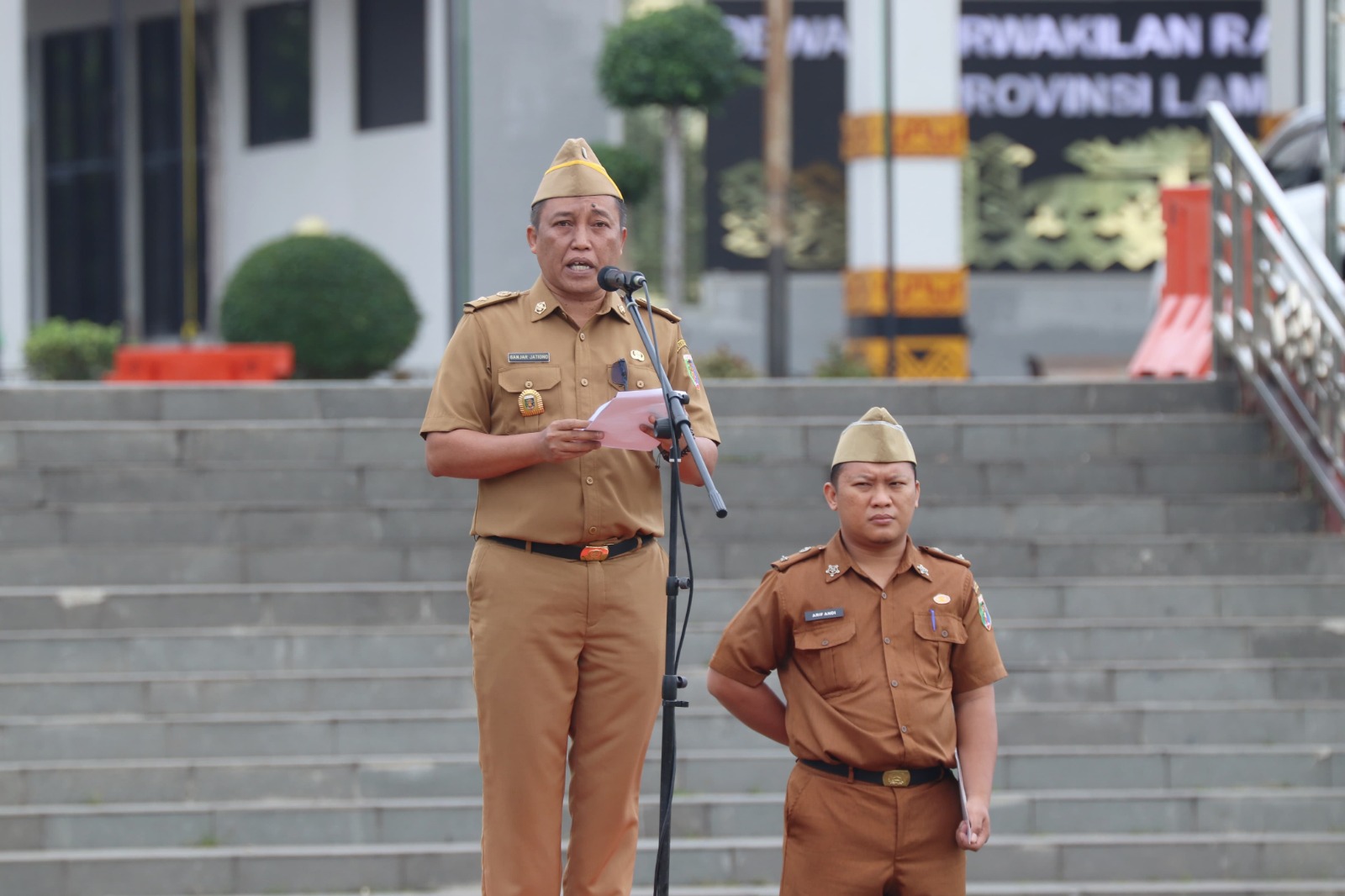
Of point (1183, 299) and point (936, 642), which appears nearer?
point (936, 642)

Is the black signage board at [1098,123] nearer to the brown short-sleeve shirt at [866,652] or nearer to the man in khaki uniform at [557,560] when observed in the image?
the man in khaki uniform at [557,560]

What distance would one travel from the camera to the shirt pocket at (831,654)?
12.1 feet

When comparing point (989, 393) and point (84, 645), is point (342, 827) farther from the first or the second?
point (989, 393)

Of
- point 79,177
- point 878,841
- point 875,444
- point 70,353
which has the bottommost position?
point 878,841

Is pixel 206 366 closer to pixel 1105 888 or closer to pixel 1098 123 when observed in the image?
pixel 1105 888

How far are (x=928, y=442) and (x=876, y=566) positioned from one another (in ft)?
16.5

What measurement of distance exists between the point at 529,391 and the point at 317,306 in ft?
32.6

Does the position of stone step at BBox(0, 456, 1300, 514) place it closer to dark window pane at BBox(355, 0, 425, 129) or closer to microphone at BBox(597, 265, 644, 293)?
microphone at BBox(597, 265, 644, 293)

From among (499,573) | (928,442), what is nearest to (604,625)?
(499,573)

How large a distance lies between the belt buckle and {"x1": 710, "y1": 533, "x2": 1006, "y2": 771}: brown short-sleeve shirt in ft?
0.05

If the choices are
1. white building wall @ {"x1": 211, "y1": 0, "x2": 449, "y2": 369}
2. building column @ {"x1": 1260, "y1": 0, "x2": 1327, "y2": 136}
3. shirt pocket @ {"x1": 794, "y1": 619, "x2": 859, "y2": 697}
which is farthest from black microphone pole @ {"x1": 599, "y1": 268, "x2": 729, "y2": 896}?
building column @ {"x1": 1260, "y1": 0, "x2": 1327, "y2": 136}

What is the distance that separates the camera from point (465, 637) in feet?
24.3

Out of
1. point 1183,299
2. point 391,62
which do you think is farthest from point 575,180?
point 391,62

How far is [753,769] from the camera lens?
21.9 ft
